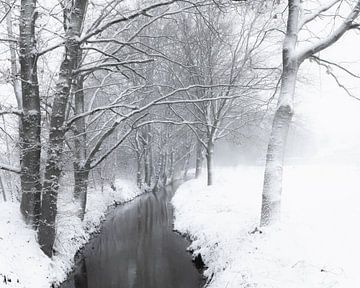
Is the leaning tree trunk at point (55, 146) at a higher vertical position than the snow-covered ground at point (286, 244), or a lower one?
higher

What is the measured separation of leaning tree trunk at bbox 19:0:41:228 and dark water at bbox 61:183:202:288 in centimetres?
256

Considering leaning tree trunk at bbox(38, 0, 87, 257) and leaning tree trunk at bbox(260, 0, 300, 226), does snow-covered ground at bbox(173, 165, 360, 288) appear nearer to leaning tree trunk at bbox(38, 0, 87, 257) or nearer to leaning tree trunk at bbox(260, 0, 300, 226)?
leaning tree trunk at bbox(260, 0, 300, 226)

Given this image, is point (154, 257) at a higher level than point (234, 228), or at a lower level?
lower

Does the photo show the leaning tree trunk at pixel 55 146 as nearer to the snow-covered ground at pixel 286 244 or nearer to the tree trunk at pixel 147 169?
the snow-covered ground at pixel 286 244

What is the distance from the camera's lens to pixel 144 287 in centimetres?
1066

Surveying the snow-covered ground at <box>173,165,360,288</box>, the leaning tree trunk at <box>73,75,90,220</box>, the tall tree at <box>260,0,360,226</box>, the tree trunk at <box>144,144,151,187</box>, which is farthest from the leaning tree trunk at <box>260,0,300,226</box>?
the tree trunk at <box>144,144,151,187</box>

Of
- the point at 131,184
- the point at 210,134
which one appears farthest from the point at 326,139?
the point at 210,134

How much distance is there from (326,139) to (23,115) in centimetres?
11386

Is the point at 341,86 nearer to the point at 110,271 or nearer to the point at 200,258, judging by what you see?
the point at 200,258

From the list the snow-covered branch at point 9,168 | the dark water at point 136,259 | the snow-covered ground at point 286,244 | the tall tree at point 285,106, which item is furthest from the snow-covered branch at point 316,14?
the snow-covered branch at point 9,168

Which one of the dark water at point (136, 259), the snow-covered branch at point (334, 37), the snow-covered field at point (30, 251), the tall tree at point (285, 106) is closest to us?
the snow-covered field at point (30, 251)

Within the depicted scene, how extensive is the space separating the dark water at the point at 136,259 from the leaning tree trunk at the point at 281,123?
3064 millimetres

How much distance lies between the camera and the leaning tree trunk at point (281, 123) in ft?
31.7

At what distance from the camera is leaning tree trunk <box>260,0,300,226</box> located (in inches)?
380
